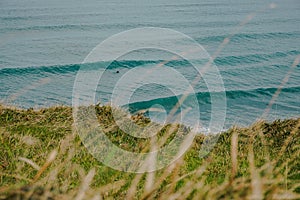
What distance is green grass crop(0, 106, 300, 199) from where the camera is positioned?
11.4 ft

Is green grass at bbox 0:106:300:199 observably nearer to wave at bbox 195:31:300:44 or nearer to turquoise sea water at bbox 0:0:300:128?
turquoise sea water at bbox 0:0:300:128

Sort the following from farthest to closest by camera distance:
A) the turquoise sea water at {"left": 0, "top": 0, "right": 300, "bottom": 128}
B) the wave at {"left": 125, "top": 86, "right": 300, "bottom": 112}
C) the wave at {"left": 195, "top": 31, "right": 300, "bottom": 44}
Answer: the wave at {"left": 195, "top": 31, "right": 300, "bottom": 44}, the turquoise sea water at {"left": 0, "top": 0, "right": 300, "bottom": 128}, the wave at {"left": 125, "top": 86, "right": 300, "bottom": 112}

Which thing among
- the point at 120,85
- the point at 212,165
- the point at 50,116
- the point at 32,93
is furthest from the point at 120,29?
the point at 212,165

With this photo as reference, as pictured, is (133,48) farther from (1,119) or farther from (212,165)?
(212,165)

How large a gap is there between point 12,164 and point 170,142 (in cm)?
258

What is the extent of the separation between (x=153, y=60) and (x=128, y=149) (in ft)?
70.3

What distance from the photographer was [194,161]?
5926 millimetres

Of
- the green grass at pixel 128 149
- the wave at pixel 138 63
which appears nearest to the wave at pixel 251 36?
the wave at pixel 138 63

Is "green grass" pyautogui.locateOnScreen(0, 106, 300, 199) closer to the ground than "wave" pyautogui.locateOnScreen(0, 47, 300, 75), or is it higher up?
higher up

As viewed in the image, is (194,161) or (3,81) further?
(3,81)

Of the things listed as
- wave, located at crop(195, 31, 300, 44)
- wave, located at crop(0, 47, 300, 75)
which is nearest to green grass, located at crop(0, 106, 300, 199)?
wave, located at crop(0, 47, 300, 75)

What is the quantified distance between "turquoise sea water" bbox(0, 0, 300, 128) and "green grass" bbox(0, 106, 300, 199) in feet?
3.14

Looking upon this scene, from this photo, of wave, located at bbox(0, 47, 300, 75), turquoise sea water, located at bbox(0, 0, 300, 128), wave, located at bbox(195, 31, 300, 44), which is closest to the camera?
turquoise sea water, located at bbox(0, 0, 300, 128)

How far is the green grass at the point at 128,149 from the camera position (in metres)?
3.47
